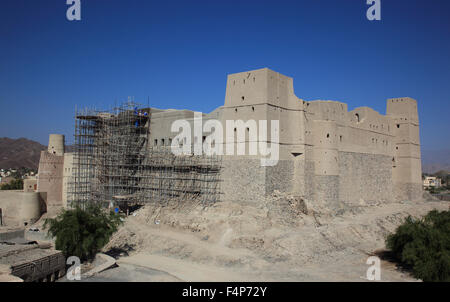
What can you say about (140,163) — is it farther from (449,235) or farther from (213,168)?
(449,235)

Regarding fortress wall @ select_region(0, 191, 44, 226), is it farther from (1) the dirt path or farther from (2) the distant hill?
(2) the distant hill

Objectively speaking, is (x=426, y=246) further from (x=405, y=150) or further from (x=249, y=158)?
(x=405, y=150)

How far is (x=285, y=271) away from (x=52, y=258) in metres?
10.6

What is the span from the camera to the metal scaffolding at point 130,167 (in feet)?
82.7

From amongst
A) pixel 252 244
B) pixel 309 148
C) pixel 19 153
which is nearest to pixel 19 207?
pixel 252 244

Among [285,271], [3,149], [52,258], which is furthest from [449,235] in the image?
[3,149]

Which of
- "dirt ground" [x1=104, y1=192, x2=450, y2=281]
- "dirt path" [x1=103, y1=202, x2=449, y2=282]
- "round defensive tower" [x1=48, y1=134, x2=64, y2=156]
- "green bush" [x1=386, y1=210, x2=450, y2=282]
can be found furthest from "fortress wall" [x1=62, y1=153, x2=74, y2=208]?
"green bush" [x1=386, y1=210, x2=450, y2=282]

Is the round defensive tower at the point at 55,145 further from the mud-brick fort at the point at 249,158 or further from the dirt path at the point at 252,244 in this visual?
the dirt path at the point at 252,244

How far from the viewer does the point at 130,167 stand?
28.6 m

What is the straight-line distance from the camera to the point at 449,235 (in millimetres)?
17422

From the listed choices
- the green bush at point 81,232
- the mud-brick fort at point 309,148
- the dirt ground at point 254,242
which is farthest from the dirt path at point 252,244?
the mud-brick fort at point 309,148

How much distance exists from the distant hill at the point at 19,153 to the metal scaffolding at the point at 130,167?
268ft

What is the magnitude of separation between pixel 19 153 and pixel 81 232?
387 feet
